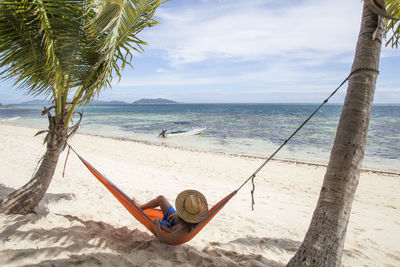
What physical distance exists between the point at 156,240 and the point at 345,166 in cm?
198

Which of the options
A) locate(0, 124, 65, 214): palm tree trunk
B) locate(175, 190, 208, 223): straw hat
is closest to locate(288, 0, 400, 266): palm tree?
locate(175, 190, 208, 223): straw hat

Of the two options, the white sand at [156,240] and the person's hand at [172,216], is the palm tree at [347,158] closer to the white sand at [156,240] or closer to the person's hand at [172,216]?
the white sand at [156,240]

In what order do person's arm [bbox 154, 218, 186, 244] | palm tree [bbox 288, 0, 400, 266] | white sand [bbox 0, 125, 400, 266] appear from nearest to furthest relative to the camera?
palm tree [bbox 288, 0, 400, 266] → white sand [bbox 0, 125, 400, 266] → person's arm [bbox 154, 218, 186, 244]

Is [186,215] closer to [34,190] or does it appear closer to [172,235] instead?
[172,235]

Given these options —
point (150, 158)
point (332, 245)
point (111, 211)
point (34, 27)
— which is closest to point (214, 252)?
point (332, 245)

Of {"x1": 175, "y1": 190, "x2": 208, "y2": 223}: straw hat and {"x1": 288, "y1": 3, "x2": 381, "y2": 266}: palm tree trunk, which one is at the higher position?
{"x1": 288, "y1": 3, "x2": 381, "y2": 266}: palm tree trunk

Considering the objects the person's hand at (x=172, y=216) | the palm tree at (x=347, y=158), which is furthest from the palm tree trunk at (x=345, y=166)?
the person's hand at (x=172, y=216)

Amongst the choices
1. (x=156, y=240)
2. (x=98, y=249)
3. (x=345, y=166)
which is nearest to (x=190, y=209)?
(x=156, y=240)

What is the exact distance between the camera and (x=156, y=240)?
2641 mm

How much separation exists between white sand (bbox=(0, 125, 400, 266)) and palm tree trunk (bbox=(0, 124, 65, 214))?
128 mm

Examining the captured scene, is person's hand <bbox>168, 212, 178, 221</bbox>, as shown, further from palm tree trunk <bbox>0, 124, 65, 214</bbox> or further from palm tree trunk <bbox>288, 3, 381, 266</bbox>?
palm tree trunk <bbox>0, 124, 65, 214</bbox>

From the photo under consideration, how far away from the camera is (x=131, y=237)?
2.67m

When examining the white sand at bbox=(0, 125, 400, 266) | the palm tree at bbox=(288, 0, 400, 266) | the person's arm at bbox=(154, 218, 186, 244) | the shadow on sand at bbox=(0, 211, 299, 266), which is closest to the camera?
the palm tree at bbox=(288, 0, 400, 266)

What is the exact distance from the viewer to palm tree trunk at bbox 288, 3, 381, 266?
172cm
